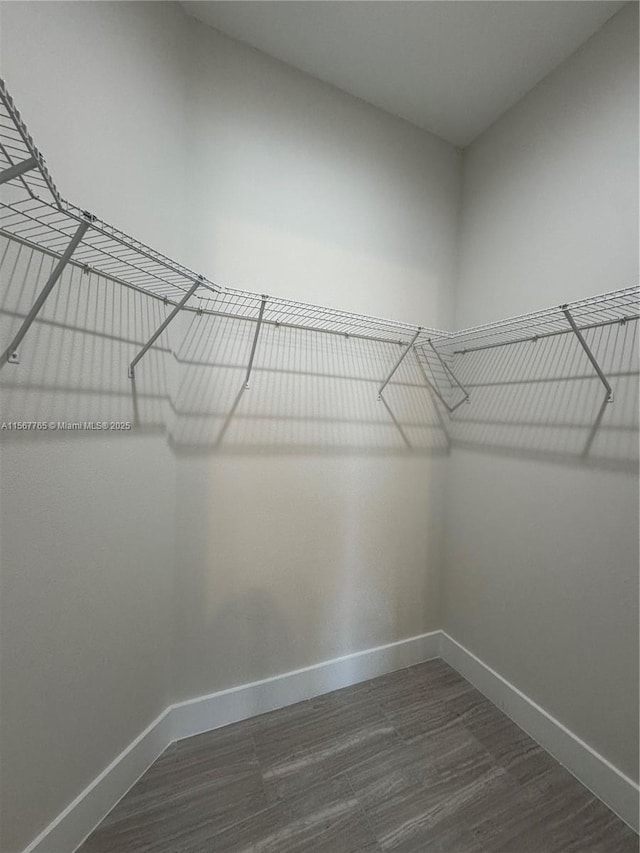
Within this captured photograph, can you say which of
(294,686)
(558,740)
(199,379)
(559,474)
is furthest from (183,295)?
(558,740)

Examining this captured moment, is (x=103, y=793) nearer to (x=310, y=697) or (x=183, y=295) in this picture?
(x=310, y=697)

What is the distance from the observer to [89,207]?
952 mm

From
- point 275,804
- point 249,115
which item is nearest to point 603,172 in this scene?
point 249,115

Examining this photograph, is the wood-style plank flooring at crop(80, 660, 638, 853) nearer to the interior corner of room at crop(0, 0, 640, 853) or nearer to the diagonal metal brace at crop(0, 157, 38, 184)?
the interior corner of room at crop(0, 0, 640, 853)

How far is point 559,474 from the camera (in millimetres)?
1346

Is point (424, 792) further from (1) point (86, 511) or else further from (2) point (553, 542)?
(1) point (86, 511)

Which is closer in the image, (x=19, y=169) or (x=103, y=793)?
(x=19, y=169)

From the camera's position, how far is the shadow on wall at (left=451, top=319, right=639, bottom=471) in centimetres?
117

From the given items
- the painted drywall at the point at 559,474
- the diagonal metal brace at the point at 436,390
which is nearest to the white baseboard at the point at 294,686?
the painted drywall at the point at 559,474

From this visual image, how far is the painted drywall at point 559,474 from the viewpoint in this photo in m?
1.17

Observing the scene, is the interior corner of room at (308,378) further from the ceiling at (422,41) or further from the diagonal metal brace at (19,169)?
the diagonal metal brace at (19,169)

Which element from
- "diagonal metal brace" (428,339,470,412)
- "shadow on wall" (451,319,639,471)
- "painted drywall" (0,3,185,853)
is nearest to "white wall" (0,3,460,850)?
"painted drywall" (0,3,185,853)

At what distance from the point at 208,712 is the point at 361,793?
2.14ft

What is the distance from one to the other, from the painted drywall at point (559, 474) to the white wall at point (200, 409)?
8.5 inches
